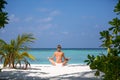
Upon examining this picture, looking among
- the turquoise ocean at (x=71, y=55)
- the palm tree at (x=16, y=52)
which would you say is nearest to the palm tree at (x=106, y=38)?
the turquoise ocean at (x=71, y=55)

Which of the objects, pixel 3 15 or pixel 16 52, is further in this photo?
pixel 16 52

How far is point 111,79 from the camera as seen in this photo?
10.2ft

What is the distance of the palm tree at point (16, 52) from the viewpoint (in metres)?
10.3

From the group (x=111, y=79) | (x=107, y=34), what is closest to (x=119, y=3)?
(x=107, y=34)

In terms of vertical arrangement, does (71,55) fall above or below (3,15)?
A: below

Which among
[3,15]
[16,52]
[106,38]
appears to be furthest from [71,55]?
[106,38]

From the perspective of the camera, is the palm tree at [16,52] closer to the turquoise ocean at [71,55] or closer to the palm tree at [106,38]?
the turquoise ocean at [71,55]

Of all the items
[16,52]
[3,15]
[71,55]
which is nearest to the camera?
[3,15]

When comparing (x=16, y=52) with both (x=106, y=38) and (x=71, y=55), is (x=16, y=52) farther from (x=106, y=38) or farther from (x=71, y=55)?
(x=71, y=55)

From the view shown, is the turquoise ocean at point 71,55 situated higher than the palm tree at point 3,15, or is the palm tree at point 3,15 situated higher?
the palm tree at point 3,15

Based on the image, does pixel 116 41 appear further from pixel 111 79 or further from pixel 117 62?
pixel 111 79

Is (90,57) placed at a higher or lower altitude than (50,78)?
higher

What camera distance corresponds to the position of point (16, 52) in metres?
10.5

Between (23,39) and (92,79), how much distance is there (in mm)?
4309
